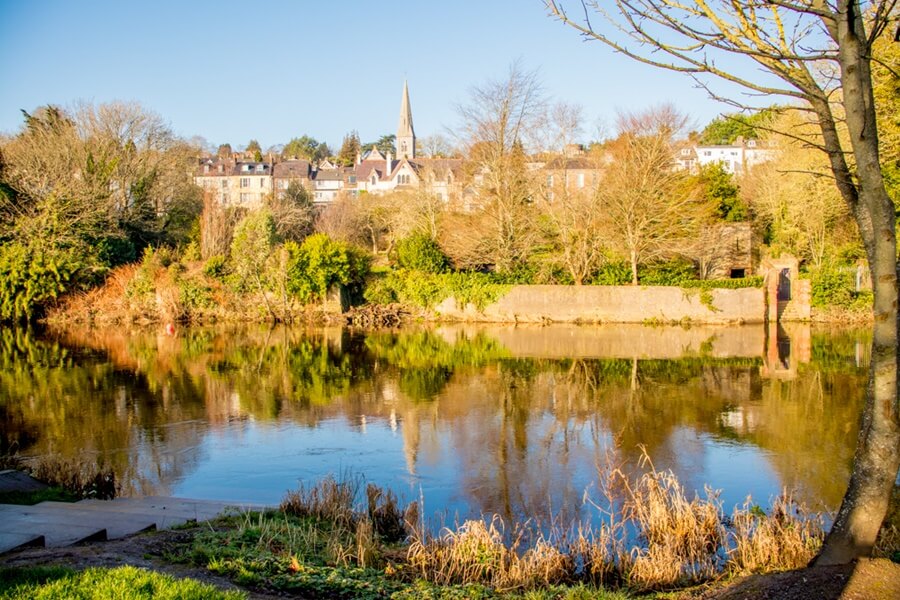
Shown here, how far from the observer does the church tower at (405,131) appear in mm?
117188

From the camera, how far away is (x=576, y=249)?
37.4 m

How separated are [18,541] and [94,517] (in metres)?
1.47

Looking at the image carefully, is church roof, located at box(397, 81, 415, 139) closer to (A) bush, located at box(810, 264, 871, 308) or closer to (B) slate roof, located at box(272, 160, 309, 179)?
(B) slate roof, located at box(272, 160, 309, 179)

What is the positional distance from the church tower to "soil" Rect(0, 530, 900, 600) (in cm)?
11246

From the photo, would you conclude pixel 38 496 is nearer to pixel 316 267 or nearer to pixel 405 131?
pixel 316 267

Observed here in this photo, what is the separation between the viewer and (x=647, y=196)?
3519 cm

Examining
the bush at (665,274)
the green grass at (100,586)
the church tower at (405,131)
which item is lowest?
the green grass at (100,586)

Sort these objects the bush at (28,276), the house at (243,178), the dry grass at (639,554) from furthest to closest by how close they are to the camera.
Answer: the house at (243,178), the bush at (28,276), the dry grass at (639,554)

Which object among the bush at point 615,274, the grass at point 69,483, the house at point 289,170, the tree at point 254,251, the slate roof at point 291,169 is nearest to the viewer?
the grass at point 69,483

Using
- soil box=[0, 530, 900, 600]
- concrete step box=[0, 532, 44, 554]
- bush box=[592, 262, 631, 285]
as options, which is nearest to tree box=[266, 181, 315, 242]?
bush box=[592, 262, 631, 285]

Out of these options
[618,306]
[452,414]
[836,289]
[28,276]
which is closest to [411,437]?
[452,414]

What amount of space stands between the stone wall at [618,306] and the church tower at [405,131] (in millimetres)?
83748

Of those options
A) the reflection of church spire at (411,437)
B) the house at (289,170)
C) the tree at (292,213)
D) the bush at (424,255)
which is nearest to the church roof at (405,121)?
the house at (289,170)

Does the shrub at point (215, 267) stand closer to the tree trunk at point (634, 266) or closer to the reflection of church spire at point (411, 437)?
the tree trunk at point (634, 266)
